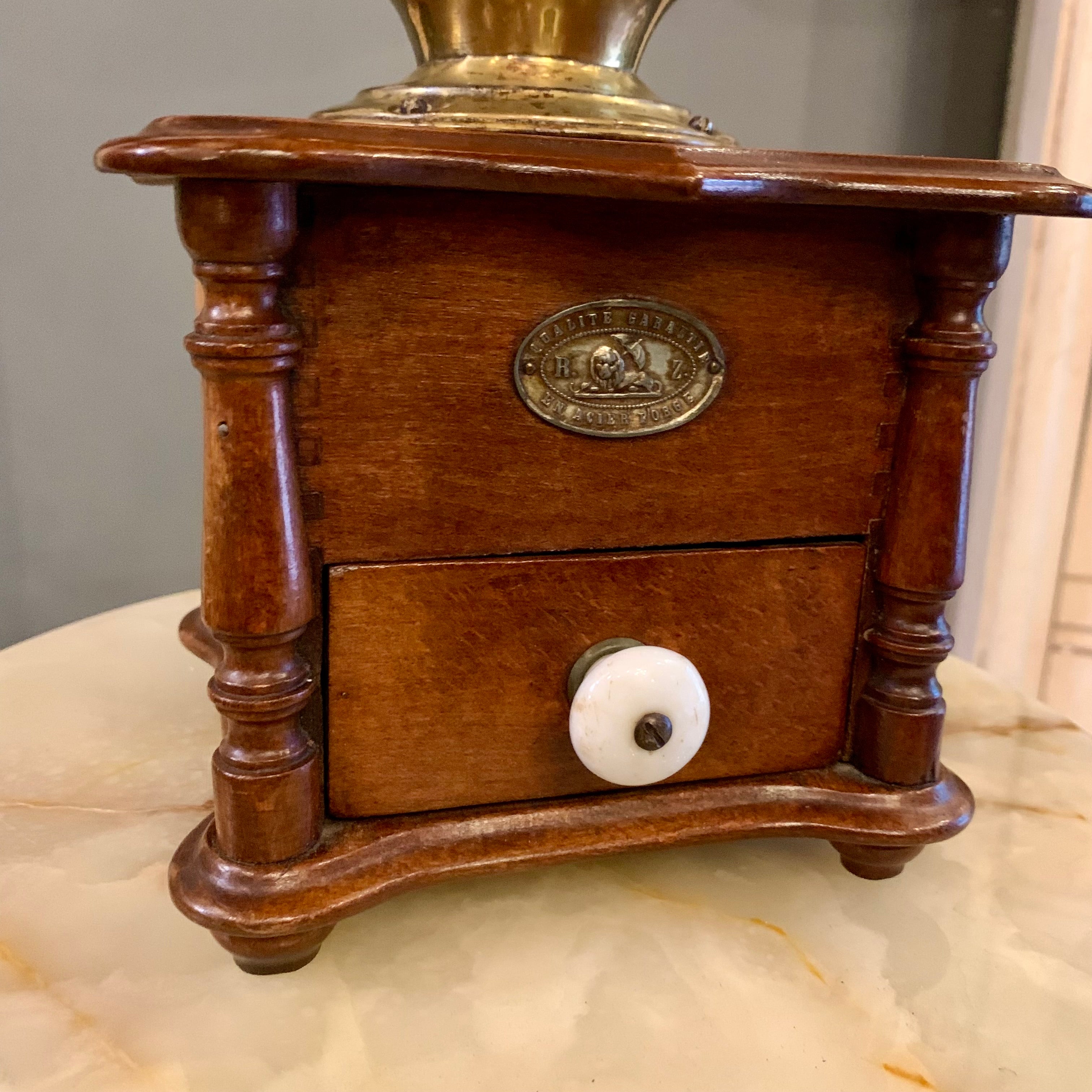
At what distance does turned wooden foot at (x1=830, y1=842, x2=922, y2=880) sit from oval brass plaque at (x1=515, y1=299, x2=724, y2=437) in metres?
0.31

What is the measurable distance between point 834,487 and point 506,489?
0.21 metres

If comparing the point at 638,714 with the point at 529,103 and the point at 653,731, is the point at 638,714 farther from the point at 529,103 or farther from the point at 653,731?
the point at 529,103

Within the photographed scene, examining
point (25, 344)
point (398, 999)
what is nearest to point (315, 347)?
point (398, 999)

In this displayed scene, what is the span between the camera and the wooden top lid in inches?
18.9

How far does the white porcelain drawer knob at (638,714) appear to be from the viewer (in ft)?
1.95

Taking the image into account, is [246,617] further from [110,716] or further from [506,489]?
[110,716]

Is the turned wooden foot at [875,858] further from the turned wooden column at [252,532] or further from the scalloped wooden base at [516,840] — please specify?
the turned wooden column at [252,532]

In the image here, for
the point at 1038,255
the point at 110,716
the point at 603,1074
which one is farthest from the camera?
the point at 1038,255

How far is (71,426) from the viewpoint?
1259 mm

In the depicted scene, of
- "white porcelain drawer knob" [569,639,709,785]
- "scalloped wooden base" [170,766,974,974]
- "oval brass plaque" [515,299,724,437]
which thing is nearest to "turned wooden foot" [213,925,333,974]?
"scalloped wooden base" [170,766,974,974]

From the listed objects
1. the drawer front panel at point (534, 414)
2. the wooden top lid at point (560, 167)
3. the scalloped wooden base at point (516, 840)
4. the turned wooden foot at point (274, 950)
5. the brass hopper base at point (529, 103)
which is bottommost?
the turned wooden foot at point (274, 950)

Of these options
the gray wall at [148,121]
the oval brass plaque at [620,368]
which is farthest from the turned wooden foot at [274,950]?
the gray wall at [148,121]

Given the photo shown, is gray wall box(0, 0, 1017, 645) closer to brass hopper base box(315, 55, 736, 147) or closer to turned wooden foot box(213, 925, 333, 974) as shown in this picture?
brass hopper base box(315, 55, 736, 147)

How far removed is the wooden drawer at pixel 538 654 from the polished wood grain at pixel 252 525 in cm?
4
